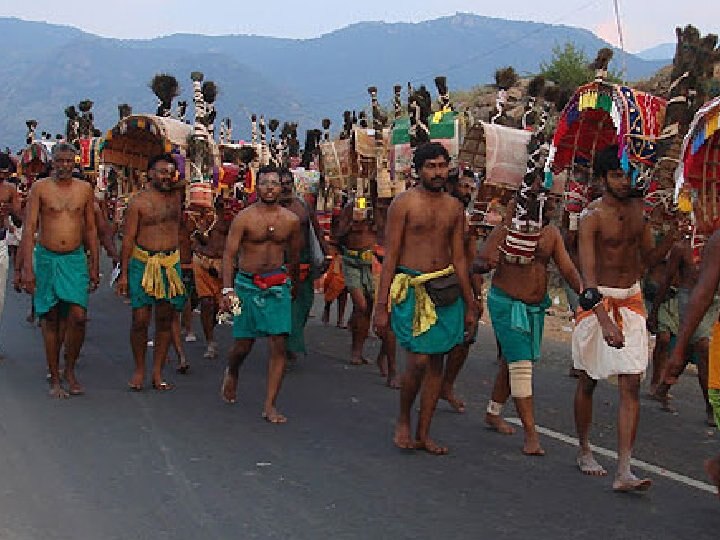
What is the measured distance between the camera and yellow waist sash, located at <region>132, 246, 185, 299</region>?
912 cm

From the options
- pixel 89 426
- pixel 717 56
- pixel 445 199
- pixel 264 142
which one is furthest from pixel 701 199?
pixel 264 142

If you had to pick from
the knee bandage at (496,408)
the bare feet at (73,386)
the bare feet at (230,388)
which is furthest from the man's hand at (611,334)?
the bare feet at (73,386)

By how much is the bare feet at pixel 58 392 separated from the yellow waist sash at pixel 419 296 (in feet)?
9.73

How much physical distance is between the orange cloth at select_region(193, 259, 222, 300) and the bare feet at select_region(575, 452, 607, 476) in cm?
523

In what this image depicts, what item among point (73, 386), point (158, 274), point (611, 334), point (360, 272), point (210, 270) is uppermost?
point (611, 334)

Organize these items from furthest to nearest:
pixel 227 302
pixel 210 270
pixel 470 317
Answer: pixel 210 270 → pixel 227 302 → pixel 470 317

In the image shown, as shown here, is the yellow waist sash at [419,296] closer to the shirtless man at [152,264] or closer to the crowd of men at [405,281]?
the crowd of men at [405,281]

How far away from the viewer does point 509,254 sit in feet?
24.1

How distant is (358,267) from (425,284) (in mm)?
3661

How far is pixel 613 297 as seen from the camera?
6594 millimetres

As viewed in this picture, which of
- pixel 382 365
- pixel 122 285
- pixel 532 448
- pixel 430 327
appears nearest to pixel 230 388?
pixel 122 285

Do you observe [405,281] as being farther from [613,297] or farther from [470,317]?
[613,297]

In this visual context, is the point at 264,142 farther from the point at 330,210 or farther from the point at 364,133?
the point at 364,133

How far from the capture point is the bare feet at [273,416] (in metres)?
8.05
